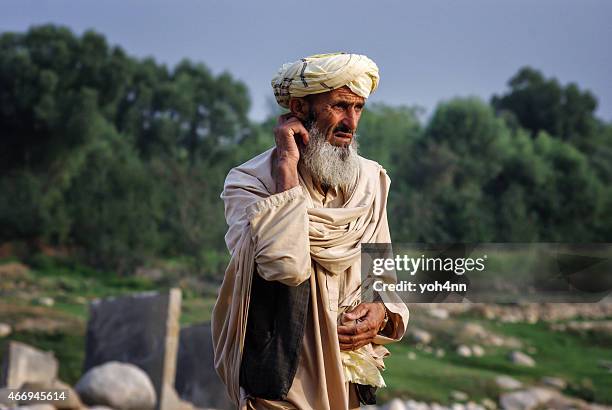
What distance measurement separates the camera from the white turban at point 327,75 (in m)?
3.31

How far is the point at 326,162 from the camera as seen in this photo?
11.1 feet

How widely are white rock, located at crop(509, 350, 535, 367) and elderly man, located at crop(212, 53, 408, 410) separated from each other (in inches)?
528

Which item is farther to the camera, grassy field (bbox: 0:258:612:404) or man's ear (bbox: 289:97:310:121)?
grassy field (bbox: 0:258:612:404)

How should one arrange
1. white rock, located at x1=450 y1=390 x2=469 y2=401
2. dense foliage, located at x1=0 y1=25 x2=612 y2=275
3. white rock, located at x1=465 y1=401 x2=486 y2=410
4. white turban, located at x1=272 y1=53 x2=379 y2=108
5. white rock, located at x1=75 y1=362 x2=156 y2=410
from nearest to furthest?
white turban, located at x1=272 y1=53 x2=379 y2=108
white rock, located at x1=75 y1=362 x2=156 y2=410
white rock, located at x1=465 y1=401 x2=486 y2=410
white rock, located at x1=450 y1=390 x2=469 y2=401
dense foliage, located at x1=0 y1=25 x2=612 y2=275

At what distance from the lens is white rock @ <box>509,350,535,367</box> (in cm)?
1622

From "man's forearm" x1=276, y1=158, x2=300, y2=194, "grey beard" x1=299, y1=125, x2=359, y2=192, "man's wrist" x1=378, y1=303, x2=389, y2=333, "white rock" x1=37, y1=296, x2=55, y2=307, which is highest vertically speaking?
"grey beard" x1=299, y1=125, x2=359, y2=192

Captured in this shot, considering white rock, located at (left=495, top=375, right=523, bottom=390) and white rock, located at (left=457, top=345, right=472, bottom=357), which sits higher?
white rock, located at (left=457, top=345, right=472, bottom=357)

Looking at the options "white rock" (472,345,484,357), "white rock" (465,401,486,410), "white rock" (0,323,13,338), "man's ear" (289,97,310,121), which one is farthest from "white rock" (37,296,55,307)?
"man's ear" (289,97,310,121)

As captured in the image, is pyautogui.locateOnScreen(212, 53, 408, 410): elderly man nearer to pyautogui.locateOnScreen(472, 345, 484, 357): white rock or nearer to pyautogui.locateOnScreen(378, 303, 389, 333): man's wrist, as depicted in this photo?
pyautogui.locateOnScreen(378, 303, 389, 333): man's wrist

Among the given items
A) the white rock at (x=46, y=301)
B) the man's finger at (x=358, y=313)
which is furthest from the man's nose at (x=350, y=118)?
the white rock at (x=46, y=301)

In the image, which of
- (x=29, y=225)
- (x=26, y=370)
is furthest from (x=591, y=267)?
(x=29, y=225)

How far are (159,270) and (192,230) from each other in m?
1.18

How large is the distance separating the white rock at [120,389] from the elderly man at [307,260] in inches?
282

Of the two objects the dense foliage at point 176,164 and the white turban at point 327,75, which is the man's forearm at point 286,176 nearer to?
the white turban at point 327,75
